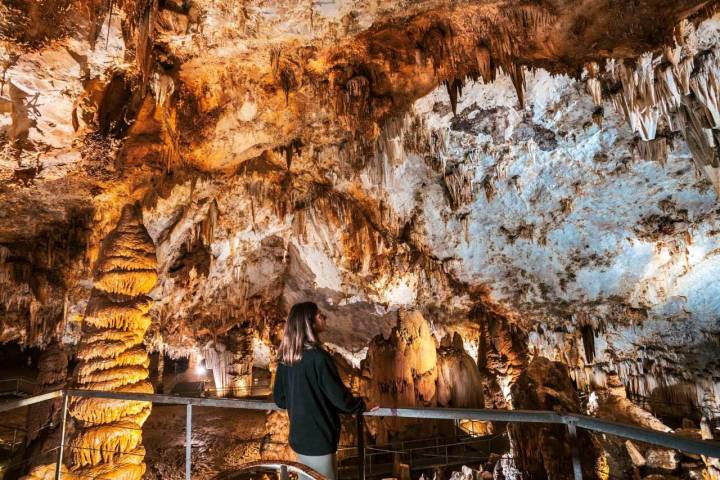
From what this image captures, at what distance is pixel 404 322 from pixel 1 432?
1074 centimetres

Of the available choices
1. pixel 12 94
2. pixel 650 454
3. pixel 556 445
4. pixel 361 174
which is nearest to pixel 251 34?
pixel 12 94

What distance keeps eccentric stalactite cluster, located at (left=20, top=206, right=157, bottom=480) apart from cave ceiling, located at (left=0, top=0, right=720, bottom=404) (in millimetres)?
1302

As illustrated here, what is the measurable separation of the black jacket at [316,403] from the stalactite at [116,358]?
11.4 ft

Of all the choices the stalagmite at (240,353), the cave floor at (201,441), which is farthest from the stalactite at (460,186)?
the stalagmite at (240,353)

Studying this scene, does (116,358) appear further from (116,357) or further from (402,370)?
(402,370)

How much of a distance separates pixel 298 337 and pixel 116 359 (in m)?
4.32

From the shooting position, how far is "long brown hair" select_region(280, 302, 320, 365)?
246 cm

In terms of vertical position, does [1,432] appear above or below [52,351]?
below

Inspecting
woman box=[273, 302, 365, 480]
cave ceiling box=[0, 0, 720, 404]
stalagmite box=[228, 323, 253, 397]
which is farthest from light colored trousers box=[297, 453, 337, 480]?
stalagmite box=[228, 323, 253, 397]

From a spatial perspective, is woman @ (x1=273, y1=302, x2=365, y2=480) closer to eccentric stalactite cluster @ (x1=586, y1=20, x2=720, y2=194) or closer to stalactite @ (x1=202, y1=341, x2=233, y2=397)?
eccentric stalactite cluster @ (x1=586, y1=20, x2=720, y2=194)

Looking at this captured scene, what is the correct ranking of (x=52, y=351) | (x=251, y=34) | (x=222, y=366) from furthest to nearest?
(x=222, y=366) → (x=52, y=351) → (x=251, y=34)

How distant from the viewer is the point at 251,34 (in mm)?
5062

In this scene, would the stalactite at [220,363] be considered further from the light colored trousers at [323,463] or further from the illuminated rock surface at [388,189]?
the light colored trousers at [323,463]

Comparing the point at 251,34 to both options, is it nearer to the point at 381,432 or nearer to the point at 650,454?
the point at 381,432
